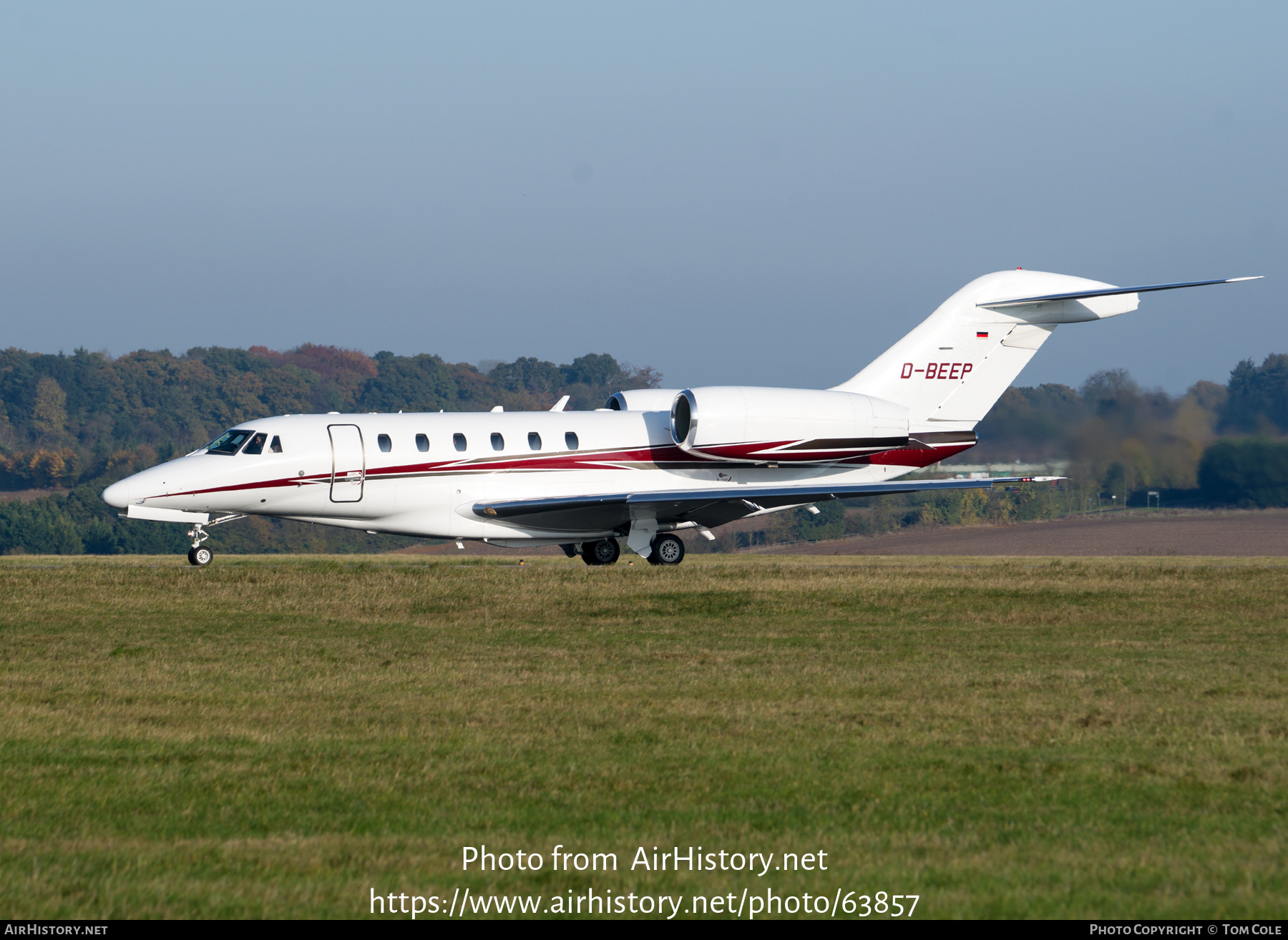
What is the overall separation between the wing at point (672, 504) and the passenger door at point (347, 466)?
232cm

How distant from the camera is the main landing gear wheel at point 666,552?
27.6 meters

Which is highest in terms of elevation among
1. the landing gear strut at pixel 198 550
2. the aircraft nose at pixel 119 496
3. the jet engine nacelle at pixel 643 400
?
the jet engine nacelle at pixel 643 400

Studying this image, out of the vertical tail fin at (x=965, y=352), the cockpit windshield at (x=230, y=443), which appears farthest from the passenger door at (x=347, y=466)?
the vertical tail fin at (x=965, y=352)

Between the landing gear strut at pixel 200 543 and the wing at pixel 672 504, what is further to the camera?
the wing at pixel 672 504

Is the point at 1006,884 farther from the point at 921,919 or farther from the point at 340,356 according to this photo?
the point at 340,356

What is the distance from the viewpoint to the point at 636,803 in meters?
7.75

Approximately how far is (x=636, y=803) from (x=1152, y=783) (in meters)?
3.09

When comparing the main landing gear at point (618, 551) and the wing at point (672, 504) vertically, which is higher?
the wing at point (672, 504)

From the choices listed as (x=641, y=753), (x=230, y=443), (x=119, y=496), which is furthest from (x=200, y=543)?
(x=641, y=753)

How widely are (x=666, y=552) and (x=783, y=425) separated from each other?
3590 mm

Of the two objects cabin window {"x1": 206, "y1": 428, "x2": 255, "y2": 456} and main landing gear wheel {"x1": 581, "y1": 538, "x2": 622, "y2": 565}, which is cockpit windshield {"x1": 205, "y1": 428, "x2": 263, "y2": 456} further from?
main landing gear wheel {"x1": 581, "y1": 538, "x2": 622, "y2": 565}

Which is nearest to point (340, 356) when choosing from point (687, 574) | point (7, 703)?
point (687, 574)

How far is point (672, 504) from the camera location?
2642 cm

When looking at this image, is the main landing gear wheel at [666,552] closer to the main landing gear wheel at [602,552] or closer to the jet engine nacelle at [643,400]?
the main landing gear wheel at [602,552]
